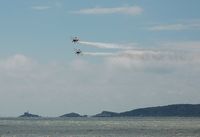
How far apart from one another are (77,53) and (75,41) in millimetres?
6279

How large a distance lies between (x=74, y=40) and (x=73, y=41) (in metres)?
0.71

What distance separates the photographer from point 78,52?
14775cm

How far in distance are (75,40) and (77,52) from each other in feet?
20.3

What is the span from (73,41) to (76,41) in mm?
1352

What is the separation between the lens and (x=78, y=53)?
147 metres

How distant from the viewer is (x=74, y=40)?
153625mm

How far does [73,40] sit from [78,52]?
6.85 metres

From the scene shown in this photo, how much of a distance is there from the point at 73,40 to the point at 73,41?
0.80m

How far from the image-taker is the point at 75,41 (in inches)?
6014

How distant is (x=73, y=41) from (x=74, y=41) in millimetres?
263

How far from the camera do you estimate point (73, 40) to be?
504 ft

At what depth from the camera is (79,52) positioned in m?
147

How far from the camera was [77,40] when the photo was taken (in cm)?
15188

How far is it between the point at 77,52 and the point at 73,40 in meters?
6.58
